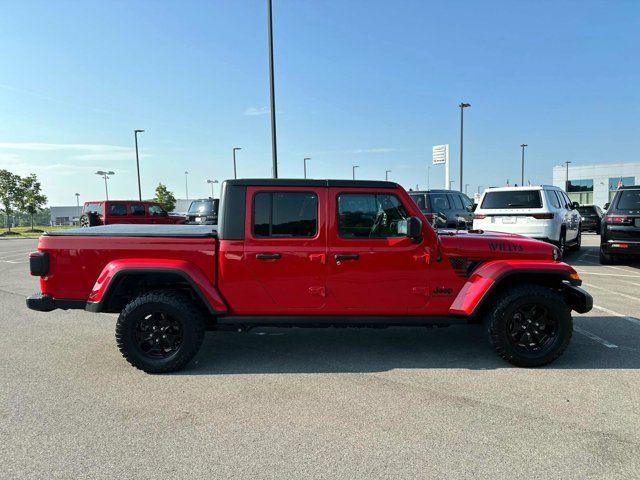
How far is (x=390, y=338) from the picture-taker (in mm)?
5332

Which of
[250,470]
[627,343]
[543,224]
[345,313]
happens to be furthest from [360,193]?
[543,224]

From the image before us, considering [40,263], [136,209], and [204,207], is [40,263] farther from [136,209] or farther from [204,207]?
[136,209]

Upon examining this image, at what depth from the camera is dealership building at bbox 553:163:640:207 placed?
54281 mm

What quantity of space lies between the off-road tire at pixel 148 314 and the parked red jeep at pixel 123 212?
15.9 m

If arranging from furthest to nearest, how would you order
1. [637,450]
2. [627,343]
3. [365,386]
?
[627,343]
[365,386]
[637,450]

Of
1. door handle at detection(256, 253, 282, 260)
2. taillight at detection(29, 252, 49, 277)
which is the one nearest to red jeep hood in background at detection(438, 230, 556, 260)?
door handle at detection(256, 253, 282, 260)

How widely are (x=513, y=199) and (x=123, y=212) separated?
15.8 metres

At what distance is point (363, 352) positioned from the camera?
482cm

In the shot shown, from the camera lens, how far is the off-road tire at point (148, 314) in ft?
13.9

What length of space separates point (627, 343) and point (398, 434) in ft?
11.5

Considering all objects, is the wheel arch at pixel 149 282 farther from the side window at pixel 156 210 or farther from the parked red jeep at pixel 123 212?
the side window at pixel 156 210

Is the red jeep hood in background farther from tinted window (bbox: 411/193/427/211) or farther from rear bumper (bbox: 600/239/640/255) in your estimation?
tinted window (bbox: 411/193/427/211)

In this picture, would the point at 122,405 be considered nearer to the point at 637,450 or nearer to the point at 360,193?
the point at 360,193

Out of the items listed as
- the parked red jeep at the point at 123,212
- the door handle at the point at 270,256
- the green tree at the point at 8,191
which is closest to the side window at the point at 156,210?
the parked red jeep at the point at 123,212
